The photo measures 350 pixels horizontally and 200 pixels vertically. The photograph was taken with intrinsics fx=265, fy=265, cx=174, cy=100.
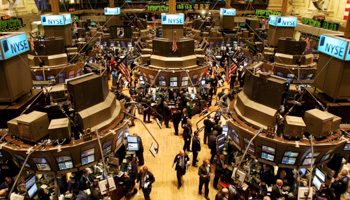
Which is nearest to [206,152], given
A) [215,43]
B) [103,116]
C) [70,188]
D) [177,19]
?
[103,116]

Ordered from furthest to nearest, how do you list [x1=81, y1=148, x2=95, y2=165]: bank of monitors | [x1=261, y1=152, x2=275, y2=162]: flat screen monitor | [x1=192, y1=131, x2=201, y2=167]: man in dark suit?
1. [x1=192, y1=131, x2=201, y2=167]: man in dark suit
2. [x1=261, y1=152, x2=275, y2=162]: flat screen monitor
3. [x1=81, y1=148, x2=95, y2=165]: bank of monitors

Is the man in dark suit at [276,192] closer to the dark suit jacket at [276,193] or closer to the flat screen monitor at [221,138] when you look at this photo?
the dark suit jacket at [276,193]

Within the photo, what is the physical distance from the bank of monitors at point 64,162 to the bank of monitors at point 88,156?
0.40 metres

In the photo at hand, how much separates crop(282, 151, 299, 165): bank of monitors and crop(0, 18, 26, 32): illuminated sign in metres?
22.8

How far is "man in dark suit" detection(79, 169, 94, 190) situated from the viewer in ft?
29.9

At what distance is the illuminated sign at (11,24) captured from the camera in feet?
71.8

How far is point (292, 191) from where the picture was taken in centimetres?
915

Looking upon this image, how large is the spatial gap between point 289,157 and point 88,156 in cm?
692

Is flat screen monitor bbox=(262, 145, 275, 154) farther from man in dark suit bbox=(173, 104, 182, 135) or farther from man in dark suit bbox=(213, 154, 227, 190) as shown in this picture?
man in dark suit bbox=(173, 104, 182, 135)

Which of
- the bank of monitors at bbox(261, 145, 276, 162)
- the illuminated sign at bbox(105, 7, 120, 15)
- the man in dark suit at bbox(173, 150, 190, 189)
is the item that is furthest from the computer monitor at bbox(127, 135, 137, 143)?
the illuminated sign at bbox(105, 7, 120, 15)

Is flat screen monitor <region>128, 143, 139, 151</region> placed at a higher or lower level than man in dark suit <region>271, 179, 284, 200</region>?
higher

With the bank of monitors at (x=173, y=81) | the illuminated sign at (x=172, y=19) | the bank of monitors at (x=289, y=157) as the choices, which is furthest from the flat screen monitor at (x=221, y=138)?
the illuminated sign at (x=172, y=19)

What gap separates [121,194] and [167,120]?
236 inches

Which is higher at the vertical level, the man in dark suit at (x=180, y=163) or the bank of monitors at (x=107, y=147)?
the bank of monitors at (x=107, y=147)
